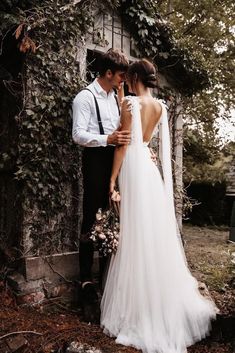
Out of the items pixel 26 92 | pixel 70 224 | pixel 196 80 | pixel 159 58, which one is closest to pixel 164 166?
pixel 70 224

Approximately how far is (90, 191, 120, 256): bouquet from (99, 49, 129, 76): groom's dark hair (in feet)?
3.81

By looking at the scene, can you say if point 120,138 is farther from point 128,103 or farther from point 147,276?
point 147,276

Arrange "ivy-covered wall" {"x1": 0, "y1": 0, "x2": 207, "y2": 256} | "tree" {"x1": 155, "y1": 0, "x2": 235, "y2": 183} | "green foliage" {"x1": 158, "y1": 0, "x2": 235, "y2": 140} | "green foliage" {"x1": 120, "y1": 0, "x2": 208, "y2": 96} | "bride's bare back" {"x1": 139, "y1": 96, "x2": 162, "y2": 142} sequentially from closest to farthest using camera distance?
1. "bride's bare back" {"x1": 139, "y1": 96, "x2": 162, "y2": 142}
2. "ivy-covered wall" {"x1": 0, "y1": 0, "x2": 207, "y2": 256}
3. "green foliage" {"x1": 120, "y1": 0, "x2": 208, "y2": 96}
4. "tree" {"x1": 155, "y1": 0, "x2": 235, "y2": 183}
5. "green foliage" {"x1": 158, "y1": 0, "x2": 235, "y2": 140}

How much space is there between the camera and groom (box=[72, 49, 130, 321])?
351 centimetres

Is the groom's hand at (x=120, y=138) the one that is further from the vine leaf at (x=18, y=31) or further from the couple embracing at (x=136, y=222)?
the vine leaf at (x=18, y=31)

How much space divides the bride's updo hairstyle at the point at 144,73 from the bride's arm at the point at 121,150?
0.27m

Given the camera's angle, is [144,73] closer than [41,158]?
Yes

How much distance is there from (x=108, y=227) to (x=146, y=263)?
45 cm

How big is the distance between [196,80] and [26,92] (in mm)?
3279

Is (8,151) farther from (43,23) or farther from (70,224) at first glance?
(43,23)

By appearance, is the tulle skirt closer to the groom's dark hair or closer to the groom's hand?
the groom's hand

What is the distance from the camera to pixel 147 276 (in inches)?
124

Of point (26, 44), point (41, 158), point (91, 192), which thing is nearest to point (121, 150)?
point (91, 192)

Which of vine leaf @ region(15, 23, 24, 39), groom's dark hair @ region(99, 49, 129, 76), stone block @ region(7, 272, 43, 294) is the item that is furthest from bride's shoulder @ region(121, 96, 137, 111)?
stone block @ region(7, 272, 43, 294)
